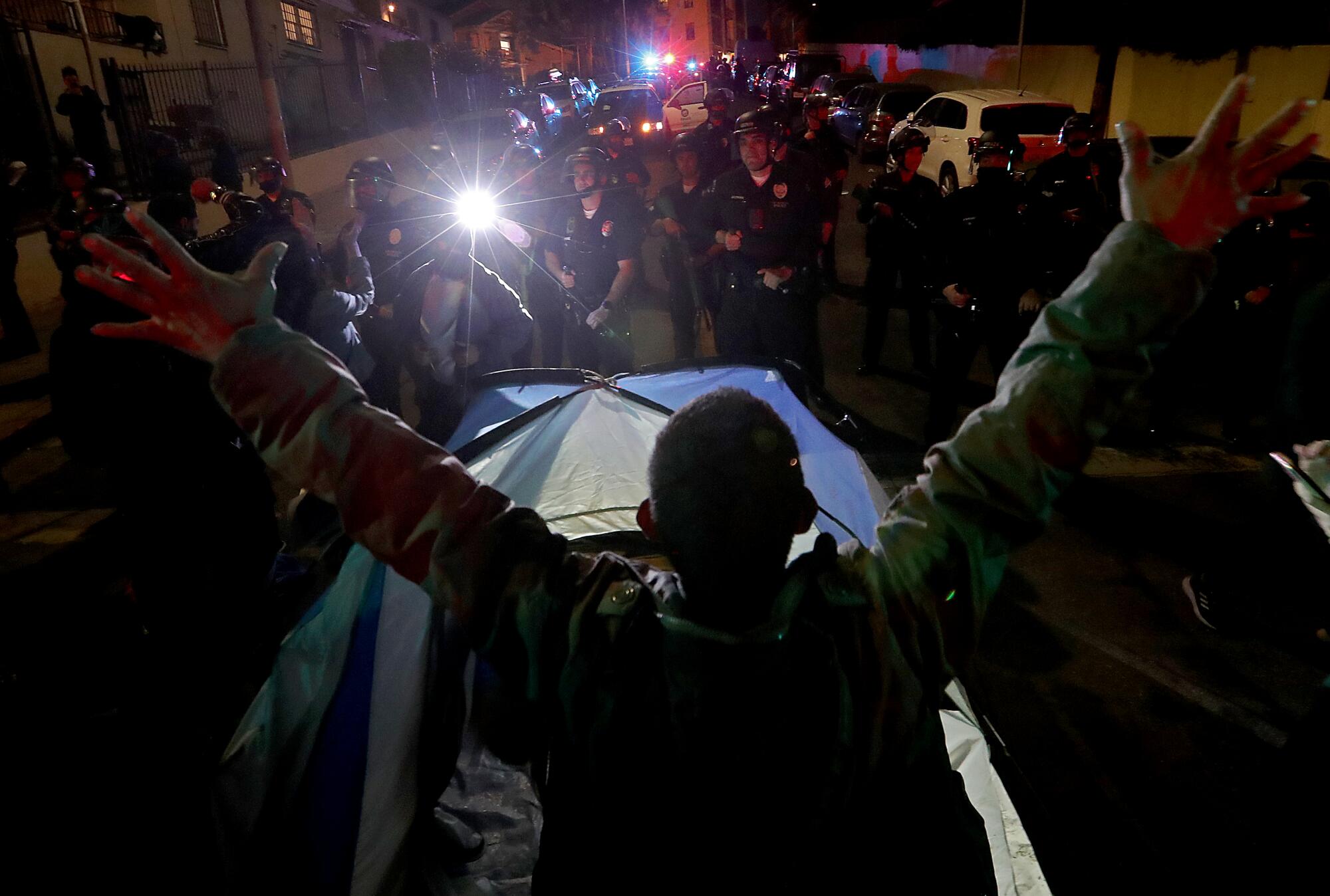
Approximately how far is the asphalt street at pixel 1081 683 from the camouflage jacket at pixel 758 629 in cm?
177

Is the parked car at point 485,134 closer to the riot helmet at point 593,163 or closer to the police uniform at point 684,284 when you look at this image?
the police uniform at point 684,284

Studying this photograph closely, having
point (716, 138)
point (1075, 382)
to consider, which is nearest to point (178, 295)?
point (1075, 382)

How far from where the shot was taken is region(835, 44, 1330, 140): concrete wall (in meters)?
17.2

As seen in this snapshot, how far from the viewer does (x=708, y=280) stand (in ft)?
24.5

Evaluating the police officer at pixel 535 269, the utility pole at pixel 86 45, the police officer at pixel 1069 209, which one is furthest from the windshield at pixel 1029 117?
the utility pole at pixel 86 45

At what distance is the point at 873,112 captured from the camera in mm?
18891

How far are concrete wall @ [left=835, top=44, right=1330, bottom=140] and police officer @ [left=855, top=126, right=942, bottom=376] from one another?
488 inches

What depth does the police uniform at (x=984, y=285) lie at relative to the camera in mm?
5750

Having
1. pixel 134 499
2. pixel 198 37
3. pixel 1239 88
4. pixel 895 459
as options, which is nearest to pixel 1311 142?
pixel 1239 88

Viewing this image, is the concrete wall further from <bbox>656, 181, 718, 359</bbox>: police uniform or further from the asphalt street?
the asphalt street

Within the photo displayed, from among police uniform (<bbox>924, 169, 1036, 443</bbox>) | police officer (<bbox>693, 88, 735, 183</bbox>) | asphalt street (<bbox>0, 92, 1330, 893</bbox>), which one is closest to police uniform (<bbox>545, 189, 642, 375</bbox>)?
asphalt street (<bbox>0, 92, 1330, 893</bbox>)

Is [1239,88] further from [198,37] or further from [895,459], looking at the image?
[198,37]

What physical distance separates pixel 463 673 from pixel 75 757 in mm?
1675

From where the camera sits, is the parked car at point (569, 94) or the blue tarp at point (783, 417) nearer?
the blue tarp at point (783, 417)
